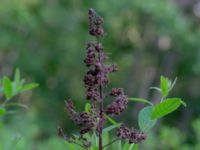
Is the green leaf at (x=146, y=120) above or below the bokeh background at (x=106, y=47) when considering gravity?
below

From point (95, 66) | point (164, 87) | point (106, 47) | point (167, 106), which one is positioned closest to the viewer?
point (95, 66)

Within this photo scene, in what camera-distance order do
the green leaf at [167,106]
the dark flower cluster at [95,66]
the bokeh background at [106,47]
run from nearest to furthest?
1. the dark flower cluster at [95,66]
2. the green leaf at [167,106]
3. the bokeh background at [106,47]

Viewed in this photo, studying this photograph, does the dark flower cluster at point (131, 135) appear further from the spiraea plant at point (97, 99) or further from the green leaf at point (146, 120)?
the green leaf at point (146, 120)

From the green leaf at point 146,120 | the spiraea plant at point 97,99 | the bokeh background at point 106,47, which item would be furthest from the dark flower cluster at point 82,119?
the bokeh background at point 106,47

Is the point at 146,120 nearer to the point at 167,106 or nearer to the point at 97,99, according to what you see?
the point at 167,106

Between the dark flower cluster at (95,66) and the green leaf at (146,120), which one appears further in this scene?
the green leaf at (146,120)

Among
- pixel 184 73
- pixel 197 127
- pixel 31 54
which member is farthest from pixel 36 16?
pixel 197 127

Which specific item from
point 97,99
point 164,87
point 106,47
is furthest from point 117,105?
point 106,47
